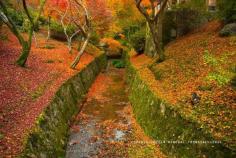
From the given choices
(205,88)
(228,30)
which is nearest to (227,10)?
(228,30)

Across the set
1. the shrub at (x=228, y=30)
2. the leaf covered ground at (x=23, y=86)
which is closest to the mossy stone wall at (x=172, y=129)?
the leaf covered ground at (x=23, y=86)

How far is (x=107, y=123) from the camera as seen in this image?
20844 millimetres

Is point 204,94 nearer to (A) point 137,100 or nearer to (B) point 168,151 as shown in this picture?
(B) point 168,151

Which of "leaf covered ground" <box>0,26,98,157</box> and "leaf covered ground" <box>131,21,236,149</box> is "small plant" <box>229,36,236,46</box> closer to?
Result: "leaf covered ground" <box>131,21,236,149</box>

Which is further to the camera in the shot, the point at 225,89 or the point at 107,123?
the point at 107,123

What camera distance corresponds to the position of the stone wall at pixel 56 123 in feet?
43.0

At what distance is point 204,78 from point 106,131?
644 centimetres

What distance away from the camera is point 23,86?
19.0 meters

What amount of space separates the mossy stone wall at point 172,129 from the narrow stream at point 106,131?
629mm

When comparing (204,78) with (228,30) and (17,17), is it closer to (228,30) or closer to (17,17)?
(228,30)

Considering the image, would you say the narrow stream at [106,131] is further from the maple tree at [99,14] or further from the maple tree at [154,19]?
the maple tree at [99,14]

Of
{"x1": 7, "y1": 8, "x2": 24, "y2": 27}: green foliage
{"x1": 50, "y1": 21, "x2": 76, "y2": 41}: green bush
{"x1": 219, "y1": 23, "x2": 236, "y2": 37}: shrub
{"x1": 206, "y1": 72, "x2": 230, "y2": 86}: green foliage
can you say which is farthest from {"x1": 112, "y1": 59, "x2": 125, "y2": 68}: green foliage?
{"x1": 206, "y1": 72, "x2": 230, "y2": 86}: green foliage

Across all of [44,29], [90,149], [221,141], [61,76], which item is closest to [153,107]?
[90,149]

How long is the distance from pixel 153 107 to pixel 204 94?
333 cm
